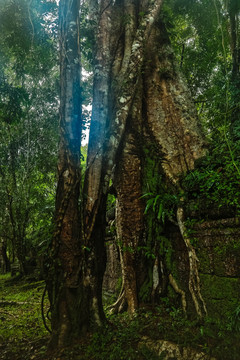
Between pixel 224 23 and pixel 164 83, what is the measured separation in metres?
3.70

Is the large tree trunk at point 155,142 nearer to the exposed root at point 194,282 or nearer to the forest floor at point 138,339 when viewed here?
the exposed root at point 194,282

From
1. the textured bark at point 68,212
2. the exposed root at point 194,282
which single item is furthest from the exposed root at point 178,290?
the textured bark at point 68,212

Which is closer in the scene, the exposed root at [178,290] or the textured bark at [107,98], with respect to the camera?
the textured bark at [107,98]


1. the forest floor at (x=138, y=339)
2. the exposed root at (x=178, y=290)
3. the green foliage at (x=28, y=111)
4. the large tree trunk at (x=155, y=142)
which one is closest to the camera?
the forest floor at (x=138, y=339)

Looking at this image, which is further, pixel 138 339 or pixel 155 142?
pixel 155 142

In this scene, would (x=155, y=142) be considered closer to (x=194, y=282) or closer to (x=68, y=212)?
(x=68, y=212)

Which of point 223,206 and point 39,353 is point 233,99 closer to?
point 223,206

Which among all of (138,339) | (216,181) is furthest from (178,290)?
(216,181)

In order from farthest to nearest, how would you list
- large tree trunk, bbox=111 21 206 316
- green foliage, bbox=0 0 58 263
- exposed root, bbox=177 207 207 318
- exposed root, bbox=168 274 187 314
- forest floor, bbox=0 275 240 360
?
green foliage, bbox=0 0 58 263, large tree trunk, bbox=111 21 206 316, exposed root, bbox=168 274 187 314, exposed root, bbox=177 207 207 318, forest floor, bbox=0 275 240 360

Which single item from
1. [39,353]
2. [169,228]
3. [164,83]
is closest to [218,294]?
[169,228]

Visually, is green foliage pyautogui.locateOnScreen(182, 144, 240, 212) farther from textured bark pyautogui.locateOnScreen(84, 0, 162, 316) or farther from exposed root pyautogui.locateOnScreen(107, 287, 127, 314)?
exposed root pyautogui.locateOnScreen(107, 287, 127, 314)

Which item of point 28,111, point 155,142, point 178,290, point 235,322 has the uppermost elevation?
point 28,111

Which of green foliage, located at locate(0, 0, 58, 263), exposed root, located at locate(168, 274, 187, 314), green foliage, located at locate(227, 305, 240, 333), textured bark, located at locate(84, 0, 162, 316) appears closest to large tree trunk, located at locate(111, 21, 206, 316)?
exposed root, located at locate(168, 274, 187, 314)

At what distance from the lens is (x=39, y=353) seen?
8.57ft
